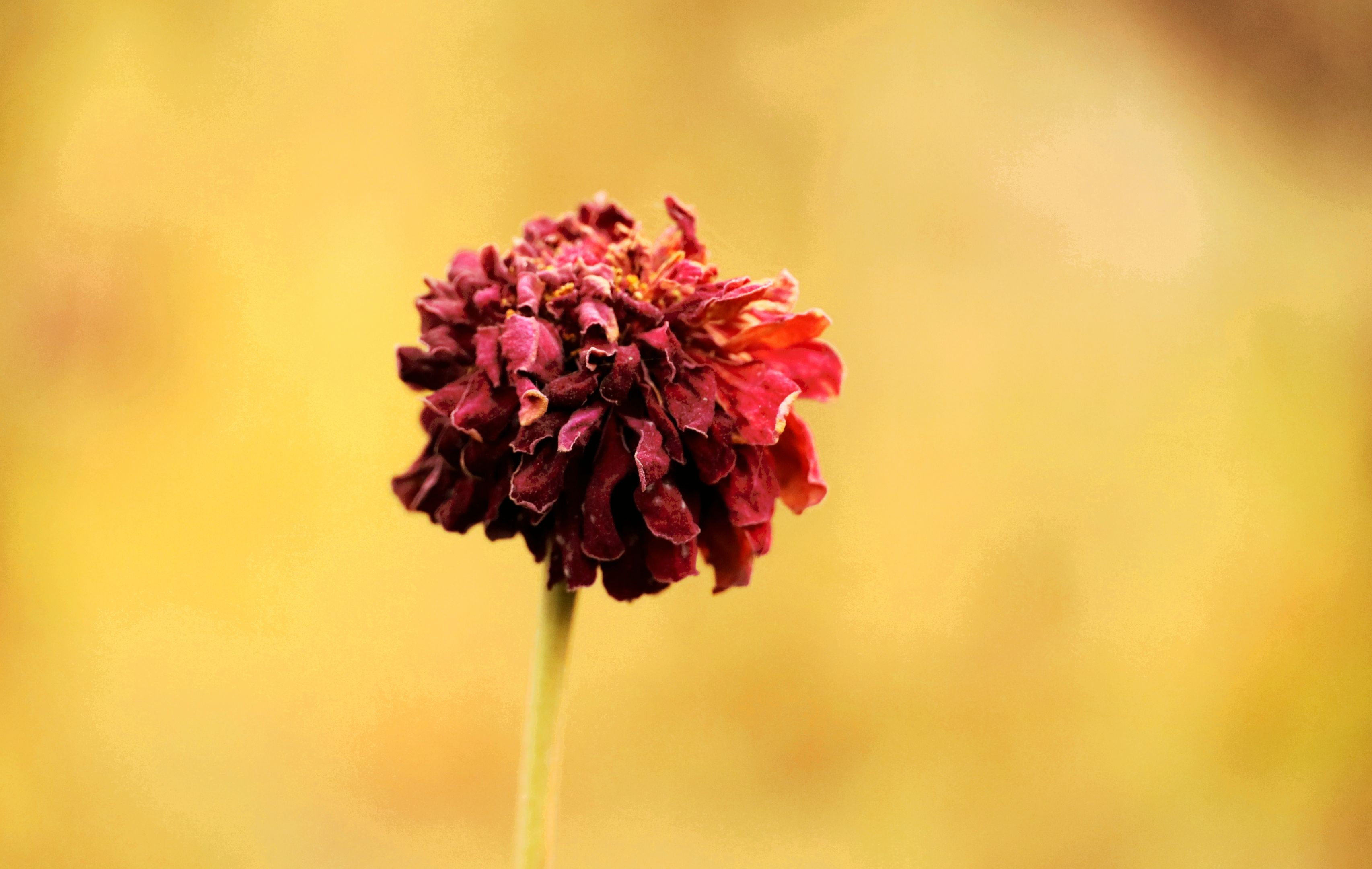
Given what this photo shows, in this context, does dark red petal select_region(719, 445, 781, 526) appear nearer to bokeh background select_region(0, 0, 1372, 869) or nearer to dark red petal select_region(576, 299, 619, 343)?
dark red petal select_region(576, 299, 619, 343)

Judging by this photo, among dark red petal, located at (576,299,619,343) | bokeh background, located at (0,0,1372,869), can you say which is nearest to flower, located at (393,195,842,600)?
dark red petal, located at (576,299,619,343)

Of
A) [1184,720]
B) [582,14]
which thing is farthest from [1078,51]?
[1184,720]

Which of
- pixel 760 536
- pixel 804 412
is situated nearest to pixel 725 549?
pixel 760 536

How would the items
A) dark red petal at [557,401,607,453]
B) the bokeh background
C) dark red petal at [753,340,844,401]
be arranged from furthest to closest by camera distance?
the bokeh background < dark red petal at [753,340,844,401] < dark red petal at [557,401,607,453]

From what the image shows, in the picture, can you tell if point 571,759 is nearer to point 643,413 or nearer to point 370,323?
point 370,323

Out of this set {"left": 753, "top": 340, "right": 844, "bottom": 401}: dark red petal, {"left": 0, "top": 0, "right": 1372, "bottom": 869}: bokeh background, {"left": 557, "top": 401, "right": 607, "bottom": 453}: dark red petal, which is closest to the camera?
{"left": 557, "top": 401, "right": 607, "bottom": 453}: dark red petal

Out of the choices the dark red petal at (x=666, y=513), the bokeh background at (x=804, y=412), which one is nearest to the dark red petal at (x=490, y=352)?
the dark red petal at (x=666, y=513)

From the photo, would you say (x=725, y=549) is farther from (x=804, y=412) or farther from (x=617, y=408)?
(x=804, y=412)

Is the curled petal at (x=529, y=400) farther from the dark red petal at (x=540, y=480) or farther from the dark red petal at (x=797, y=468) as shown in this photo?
the dark red petal at (x=797, y=468)
